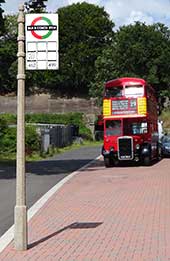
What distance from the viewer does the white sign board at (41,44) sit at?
10039 millimetres

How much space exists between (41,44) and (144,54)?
216ft

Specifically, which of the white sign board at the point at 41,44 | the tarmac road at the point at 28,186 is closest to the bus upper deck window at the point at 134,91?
the tarmac road at the point at 28,186

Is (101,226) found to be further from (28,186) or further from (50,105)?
(50,105)

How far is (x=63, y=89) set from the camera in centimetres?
10219

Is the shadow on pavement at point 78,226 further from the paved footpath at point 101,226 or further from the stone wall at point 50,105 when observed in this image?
the stone wall at point 50,105

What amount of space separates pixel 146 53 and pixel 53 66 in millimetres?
66206

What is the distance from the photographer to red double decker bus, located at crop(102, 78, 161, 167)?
111 ft

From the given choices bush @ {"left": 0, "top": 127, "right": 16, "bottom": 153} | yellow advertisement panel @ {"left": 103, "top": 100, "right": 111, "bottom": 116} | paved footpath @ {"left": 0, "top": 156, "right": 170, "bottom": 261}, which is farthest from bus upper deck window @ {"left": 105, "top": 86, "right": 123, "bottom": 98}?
paved footpath @ {"left": 0, "top": 156, "right": 170, "bottom": 261}

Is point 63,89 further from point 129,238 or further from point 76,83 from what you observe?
point 129,238

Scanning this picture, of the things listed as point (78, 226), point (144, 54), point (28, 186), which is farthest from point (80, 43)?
point (78, 226)

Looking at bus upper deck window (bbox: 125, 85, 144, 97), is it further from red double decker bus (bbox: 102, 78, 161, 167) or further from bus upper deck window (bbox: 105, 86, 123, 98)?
bus upper deck window (bbox: 105, 86, 123, 98)

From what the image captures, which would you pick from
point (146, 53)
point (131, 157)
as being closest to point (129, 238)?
point (131, 157)

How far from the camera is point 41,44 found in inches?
396

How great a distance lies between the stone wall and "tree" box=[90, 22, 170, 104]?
1573cm
